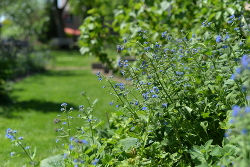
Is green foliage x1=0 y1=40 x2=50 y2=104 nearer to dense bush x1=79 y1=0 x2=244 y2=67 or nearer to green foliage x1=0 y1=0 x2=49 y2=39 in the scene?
green foliage x1=0 y1=0 x2=49 y2=39

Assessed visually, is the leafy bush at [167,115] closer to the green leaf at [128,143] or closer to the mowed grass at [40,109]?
the green leaf at [128,143]

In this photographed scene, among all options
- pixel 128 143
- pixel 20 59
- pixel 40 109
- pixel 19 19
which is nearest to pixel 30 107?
pixel 40 109

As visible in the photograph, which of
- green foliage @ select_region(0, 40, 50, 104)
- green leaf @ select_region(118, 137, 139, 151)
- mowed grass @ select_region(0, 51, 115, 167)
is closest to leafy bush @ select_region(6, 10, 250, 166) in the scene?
green leaf @ select_region(118, 137, 139, 151)

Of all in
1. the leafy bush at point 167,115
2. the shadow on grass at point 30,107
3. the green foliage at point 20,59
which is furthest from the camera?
the green foliage at point 20,59

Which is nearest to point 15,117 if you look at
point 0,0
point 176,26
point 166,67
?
point 176,26

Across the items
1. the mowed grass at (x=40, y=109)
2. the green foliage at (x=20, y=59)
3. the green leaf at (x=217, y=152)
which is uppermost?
the green foliage at (x=20, y=59)

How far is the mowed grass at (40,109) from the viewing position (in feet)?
15.2

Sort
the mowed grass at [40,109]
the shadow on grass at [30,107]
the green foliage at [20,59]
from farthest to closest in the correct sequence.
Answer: the green foliage at [20,59] < the shadow on grass at [30,107] < the mowed grass at [40,109]

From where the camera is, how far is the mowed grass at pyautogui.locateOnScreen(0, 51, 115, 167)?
15.2 feet

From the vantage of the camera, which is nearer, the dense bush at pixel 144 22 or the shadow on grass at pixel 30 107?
the dense bush at pixel 144 22

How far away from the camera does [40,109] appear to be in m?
7.49

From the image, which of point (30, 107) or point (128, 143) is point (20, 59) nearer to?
point (30, 107)

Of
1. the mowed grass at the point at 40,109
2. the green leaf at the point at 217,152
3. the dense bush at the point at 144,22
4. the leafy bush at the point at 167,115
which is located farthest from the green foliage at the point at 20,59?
the green leaf at the point at 217,152

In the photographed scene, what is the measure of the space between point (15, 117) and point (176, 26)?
3.42 metres
